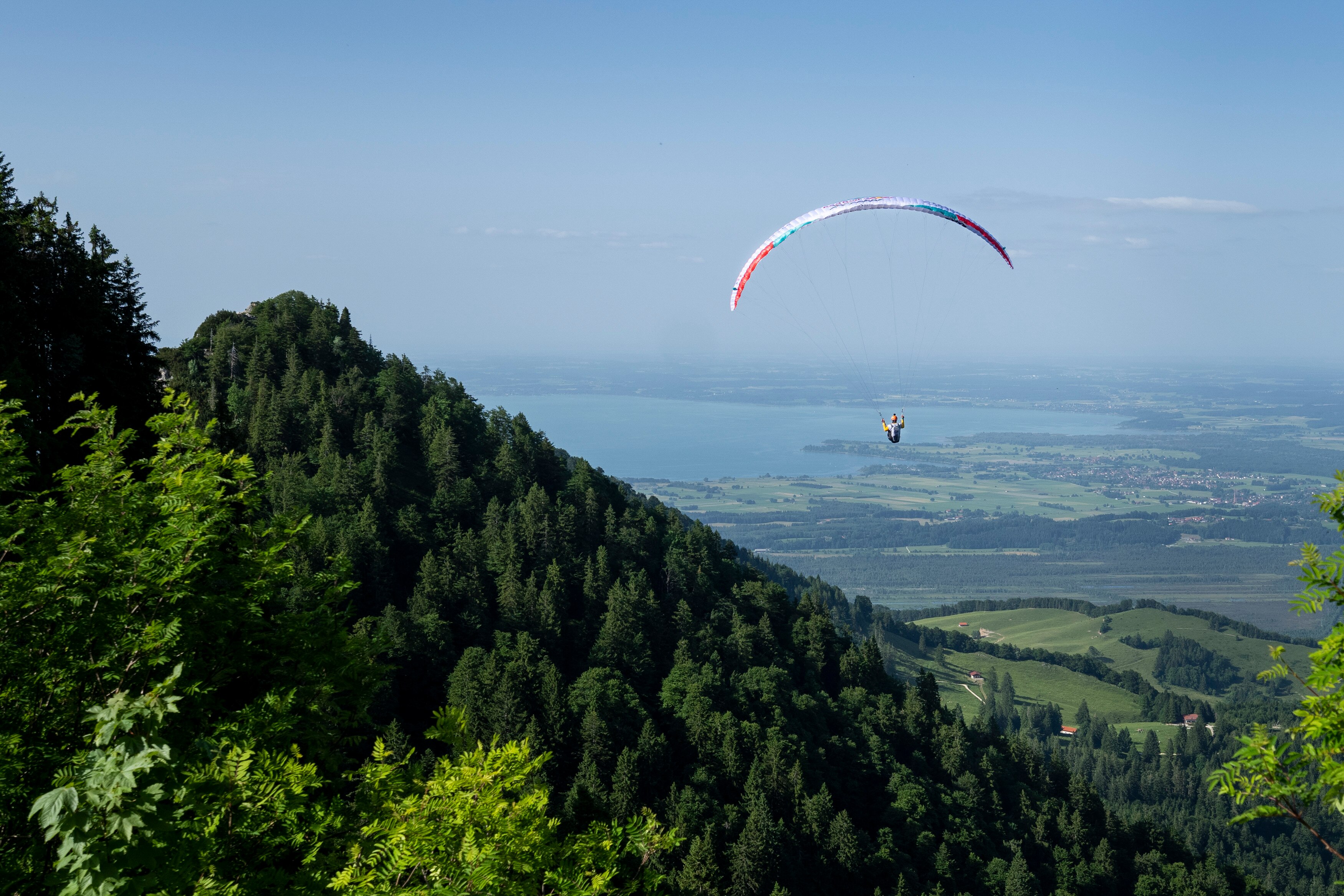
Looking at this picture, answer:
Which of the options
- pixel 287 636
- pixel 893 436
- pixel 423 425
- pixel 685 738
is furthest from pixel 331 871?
pixel 423 425

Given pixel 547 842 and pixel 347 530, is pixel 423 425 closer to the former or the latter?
pixel 347 530

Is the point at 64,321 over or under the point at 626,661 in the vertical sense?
over

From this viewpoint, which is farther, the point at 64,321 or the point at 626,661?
the point at 626,661

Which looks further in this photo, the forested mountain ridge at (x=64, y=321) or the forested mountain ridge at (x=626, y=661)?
the forested mountain ridge at (x=626, y=661)

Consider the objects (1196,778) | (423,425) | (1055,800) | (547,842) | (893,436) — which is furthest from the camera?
(1196,778)

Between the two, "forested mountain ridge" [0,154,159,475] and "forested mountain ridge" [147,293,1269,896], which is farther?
"forested mountain ridge" [147,293,1269,896]

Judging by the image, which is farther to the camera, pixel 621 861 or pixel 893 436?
pixel 893 436

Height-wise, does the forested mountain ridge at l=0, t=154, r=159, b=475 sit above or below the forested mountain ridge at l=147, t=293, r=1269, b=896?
above

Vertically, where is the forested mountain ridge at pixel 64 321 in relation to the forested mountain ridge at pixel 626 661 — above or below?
above
